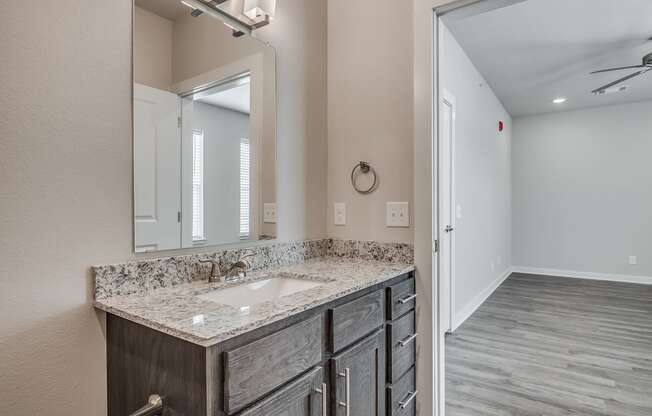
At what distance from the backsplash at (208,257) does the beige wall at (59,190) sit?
0.04 metres

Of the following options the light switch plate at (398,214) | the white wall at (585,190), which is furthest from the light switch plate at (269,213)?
the white wall at (585,190)

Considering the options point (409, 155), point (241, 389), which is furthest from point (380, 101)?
point (241, 389)

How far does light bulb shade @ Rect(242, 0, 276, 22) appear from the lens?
5.00 feet

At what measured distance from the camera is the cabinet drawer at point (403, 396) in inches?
58.4

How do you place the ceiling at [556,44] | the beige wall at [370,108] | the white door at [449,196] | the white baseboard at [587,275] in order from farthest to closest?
1. the white baseboard at [587,275]
2. the white door at [449,196]
3. the ceiling at [556,44]
4. the beige wall at [370,108]

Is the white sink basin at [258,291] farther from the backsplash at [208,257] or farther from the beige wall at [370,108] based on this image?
the beige wall at [370,108]

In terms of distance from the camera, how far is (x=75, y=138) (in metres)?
1.05

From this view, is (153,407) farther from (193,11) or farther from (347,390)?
(193,11)

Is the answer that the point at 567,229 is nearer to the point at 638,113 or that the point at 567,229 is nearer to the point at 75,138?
the point at 638,113

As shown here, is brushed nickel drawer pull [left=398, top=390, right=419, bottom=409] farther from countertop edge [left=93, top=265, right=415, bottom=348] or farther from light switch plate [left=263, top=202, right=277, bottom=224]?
light switch plate [left=263, top=202, right=277, bottom=224]

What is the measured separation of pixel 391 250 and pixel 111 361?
1216mm

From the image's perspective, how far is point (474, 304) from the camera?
401cm

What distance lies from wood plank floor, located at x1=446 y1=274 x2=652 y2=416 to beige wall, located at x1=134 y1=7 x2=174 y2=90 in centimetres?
219

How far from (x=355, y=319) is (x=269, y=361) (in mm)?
430
